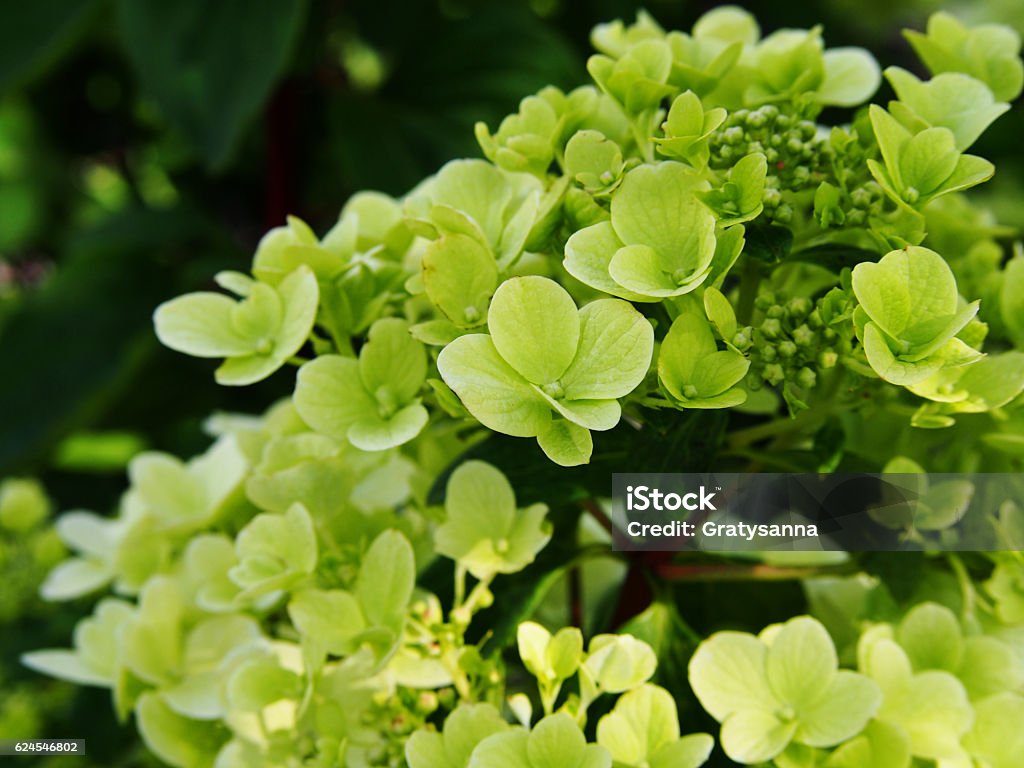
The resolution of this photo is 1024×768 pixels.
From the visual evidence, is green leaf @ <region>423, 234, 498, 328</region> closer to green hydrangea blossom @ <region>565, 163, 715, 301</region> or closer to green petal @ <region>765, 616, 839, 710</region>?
green hydrangea blossom @ <region>565, 163, 715, 301</region>

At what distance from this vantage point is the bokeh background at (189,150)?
2.44 ft

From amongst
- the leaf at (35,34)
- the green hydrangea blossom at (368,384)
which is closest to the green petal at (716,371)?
the green hydrangea blossom at (368,384)

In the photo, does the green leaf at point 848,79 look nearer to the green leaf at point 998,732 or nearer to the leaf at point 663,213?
the leaf at point 663,213

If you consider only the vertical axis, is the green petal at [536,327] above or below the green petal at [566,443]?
above

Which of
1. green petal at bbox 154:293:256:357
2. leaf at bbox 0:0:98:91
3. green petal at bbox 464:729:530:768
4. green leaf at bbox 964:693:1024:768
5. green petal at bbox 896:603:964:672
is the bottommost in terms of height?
green leaf at bbox 964:693:1024:768

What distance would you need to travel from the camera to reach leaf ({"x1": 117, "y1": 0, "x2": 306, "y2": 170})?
0.75 m

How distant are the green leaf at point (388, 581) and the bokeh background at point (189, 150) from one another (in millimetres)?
367

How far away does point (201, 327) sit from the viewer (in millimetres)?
411

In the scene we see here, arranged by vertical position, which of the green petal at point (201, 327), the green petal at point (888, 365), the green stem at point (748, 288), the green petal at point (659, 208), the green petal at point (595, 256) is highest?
the green petal at point (659, 208)

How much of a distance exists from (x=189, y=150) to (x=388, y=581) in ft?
2.48

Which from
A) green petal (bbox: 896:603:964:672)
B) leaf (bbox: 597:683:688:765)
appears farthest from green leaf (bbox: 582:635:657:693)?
green petal (bbox: 896:603:964:672)

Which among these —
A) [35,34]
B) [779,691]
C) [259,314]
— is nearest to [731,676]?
[779,691]

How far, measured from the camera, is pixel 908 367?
0.32 meters

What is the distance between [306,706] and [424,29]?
0.72m
